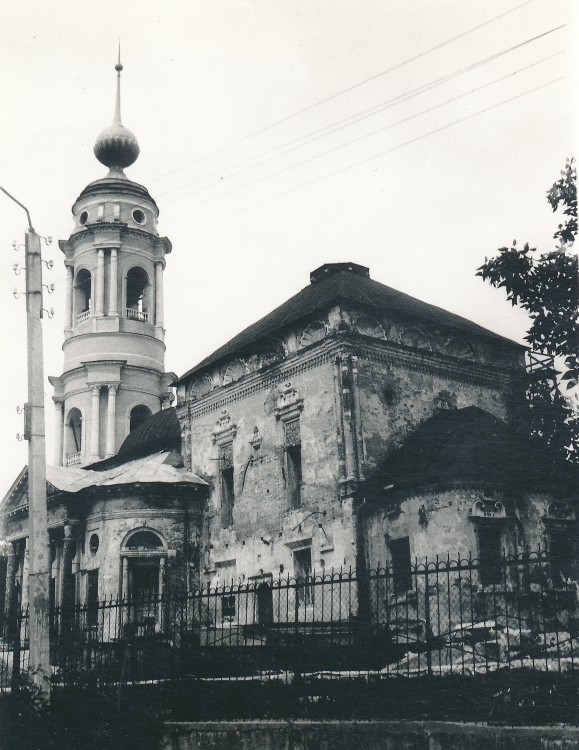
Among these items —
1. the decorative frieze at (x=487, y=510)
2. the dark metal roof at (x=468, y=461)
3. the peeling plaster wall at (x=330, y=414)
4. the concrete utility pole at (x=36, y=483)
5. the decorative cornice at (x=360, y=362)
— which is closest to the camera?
the concrete utility pole at (x=36, y=483)

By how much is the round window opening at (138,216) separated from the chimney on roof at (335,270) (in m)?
12.9

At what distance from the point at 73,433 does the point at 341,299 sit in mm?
19086

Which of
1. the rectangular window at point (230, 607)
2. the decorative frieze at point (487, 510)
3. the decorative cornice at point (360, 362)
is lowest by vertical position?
the rectangular window at point (230, 607)

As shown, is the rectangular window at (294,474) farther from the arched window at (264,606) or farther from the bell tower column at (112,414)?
the bell tower column at (112,414)

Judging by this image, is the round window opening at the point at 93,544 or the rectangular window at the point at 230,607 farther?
the round window opening at the point at 93,544

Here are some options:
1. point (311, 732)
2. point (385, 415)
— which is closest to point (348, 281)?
point (385, 415)

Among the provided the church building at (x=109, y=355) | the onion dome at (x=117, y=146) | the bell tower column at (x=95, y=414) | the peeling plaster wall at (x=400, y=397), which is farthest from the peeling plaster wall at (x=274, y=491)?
the onion dome at (x=117, y=146)

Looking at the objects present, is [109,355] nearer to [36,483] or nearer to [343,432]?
[343,432]

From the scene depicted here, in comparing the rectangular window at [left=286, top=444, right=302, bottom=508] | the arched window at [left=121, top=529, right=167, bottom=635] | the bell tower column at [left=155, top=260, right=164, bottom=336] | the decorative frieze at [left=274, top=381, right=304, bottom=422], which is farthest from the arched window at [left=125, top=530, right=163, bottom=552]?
the bell tower column at [left=155, top=260, right=164, bottom=336]

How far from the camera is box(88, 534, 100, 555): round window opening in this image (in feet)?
84.1

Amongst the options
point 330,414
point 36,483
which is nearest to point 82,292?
point 330,414

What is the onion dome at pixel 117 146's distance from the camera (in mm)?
37344

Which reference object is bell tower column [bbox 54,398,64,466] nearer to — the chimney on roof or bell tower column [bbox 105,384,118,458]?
bell tower column [bbox 105,384,118,458]

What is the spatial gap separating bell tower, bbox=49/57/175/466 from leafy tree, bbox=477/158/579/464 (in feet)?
70.0
